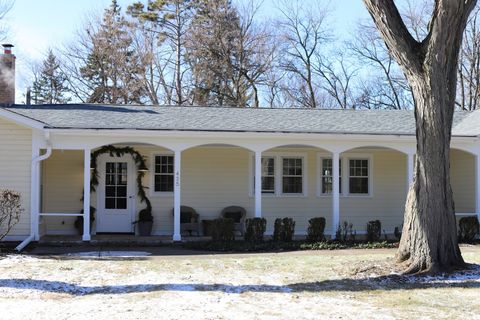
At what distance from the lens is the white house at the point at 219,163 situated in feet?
45.6

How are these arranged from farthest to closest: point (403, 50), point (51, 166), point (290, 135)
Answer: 1. point (51, 166)
2. point (290, 135)
3. point (403, 50)

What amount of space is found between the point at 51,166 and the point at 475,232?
1216cm

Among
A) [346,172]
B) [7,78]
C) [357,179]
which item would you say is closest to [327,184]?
[346,172]

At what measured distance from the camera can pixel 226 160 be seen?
53.4 ft

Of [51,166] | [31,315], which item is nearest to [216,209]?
[51,166]

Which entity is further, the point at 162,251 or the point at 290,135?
the point at 290,135

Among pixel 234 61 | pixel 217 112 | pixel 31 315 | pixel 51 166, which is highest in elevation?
pixel 234 61

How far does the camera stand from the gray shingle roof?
14.3 metres

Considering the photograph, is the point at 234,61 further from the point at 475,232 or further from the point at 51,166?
the point at 475,232

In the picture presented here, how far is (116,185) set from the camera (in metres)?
16.1

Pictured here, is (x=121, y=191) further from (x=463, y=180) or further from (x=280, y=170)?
(x=463, y=180)

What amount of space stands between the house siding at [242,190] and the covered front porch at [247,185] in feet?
0.10

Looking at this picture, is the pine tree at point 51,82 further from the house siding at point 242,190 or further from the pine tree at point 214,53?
the house siding at point 242,190

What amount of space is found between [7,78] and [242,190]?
8173mm
